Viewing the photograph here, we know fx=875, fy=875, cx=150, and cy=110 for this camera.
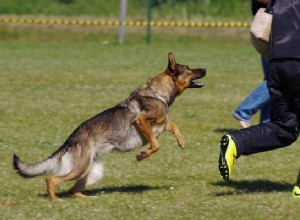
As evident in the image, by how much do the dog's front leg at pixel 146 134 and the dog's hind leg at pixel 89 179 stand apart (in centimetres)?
33

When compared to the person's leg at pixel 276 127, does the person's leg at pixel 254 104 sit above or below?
below

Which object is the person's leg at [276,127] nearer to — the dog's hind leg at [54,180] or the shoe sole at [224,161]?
the shoe sole at [224,161]

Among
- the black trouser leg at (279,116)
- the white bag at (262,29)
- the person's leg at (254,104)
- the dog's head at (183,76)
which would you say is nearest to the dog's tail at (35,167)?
the dog's head at (183,76)

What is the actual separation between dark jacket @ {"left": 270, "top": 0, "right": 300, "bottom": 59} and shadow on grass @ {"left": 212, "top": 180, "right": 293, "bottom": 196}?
129 centimetres

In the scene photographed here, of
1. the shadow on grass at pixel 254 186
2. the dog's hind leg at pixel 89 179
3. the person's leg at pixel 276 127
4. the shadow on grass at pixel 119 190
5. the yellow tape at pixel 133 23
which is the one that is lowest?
the yellow tape at pixel 133 23

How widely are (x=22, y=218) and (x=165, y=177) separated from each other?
6.92 feet

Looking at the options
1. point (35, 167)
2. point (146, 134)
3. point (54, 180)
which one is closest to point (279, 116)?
point (146, 134)

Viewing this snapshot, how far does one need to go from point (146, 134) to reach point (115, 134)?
0.85ft

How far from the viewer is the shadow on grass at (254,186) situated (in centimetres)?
725

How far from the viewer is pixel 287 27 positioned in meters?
6.56

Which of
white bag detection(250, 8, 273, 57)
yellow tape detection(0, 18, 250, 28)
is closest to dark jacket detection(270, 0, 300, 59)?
white bag detection(250, 8, 273, 57)

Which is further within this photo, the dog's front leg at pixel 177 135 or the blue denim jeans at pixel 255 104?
the blue denim jeans at pixel 255 104

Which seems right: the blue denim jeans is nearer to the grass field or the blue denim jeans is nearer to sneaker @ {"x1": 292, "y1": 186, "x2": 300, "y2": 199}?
the grass field

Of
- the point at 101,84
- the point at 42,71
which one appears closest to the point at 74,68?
the point at 42,71
